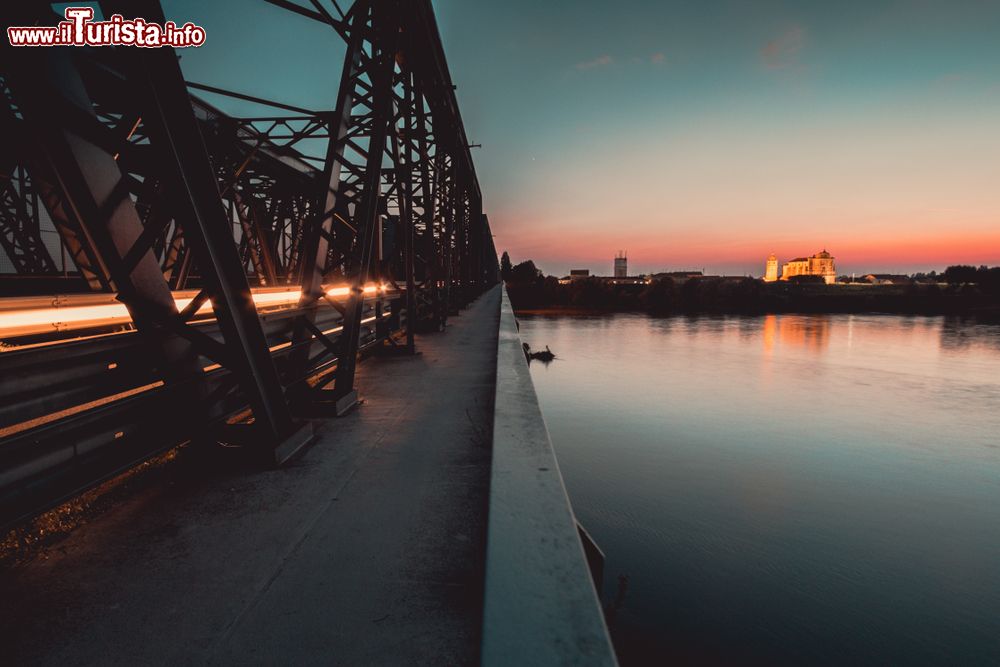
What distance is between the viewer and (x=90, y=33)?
9.35 ft

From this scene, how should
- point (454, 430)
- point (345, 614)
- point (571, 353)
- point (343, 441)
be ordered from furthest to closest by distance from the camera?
1. point (571, 353)
2. point (454, 430)
3. point (343, 441)
4. point (345, 614)

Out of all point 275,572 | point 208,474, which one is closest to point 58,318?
point 208,474

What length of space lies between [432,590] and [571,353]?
28.1 metres

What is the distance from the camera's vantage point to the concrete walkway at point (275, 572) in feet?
5.69

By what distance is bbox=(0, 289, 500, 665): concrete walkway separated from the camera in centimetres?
173

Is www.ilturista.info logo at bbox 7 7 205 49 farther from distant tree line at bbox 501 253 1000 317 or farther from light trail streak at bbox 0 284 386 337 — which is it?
distant tree line at bbox 501 253 1000 317

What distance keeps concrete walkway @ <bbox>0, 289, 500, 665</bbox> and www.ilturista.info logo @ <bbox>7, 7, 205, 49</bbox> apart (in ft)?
8.69

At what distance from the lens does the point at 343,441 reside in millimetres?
4070

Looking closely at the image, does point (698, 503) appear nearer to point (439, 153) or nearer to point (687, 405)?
point (687, 405)

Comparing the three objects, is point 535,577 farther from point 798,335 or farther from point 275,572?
point 798,335

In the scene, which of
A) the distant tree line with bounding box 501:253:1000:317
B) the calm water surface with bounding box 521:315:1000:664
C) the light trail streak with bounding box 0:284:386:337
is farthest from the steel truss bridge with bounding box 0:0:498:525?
the distant tree line with bounding box 501:253:1000:317

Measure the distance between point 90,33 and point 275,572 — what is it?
3.61 m

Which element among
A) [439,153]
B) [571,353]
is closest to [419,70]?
[439,153]

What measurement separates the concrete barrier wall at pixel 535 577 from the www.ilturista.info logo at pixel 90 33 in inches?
131
